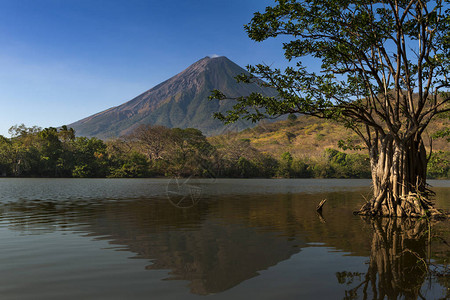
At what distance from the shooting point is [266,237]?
11.6 meters

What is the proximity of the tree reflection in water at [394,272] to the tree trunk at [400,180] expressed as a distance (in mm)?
4133

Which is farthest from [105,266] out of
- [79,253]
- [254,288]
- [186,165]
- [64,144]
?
[64,144]

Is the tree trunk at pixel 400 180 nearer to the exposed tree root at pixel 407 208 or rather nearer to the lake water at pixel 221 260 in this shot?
the exposed tree root at pixel 407 208

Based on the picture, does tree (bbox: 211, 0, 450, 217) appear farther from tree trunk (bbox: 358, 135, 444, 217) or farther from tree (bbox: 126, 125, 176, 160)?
tree (bbox: 126, 125, 176, 160)

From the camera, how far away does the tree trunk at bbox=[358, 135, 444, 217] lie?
15.5 metres

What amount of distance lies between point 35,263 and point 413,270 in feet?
28.2

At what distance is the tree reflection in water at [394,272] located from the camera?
19.7ft

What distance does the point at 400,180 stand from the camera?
15.6 metres

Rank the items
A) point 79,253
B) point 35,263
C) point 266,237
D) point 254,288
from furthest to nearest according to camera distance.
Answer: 1. point 266,237
2. point 79,253
3. point 35,263
4. point 254,288

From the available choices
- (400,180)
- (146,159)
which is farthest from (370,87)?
(146,159)

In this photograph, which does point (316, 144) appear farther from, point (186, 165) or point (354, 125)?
point (354, 125)

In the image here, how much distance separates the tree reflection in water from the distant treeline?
86825mm

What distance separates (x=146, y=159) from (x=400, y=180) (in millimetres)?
92090

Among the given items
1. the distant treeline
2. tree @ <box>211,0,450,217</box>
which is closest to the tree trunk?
tree @ <box>211,0,450,217</box>
